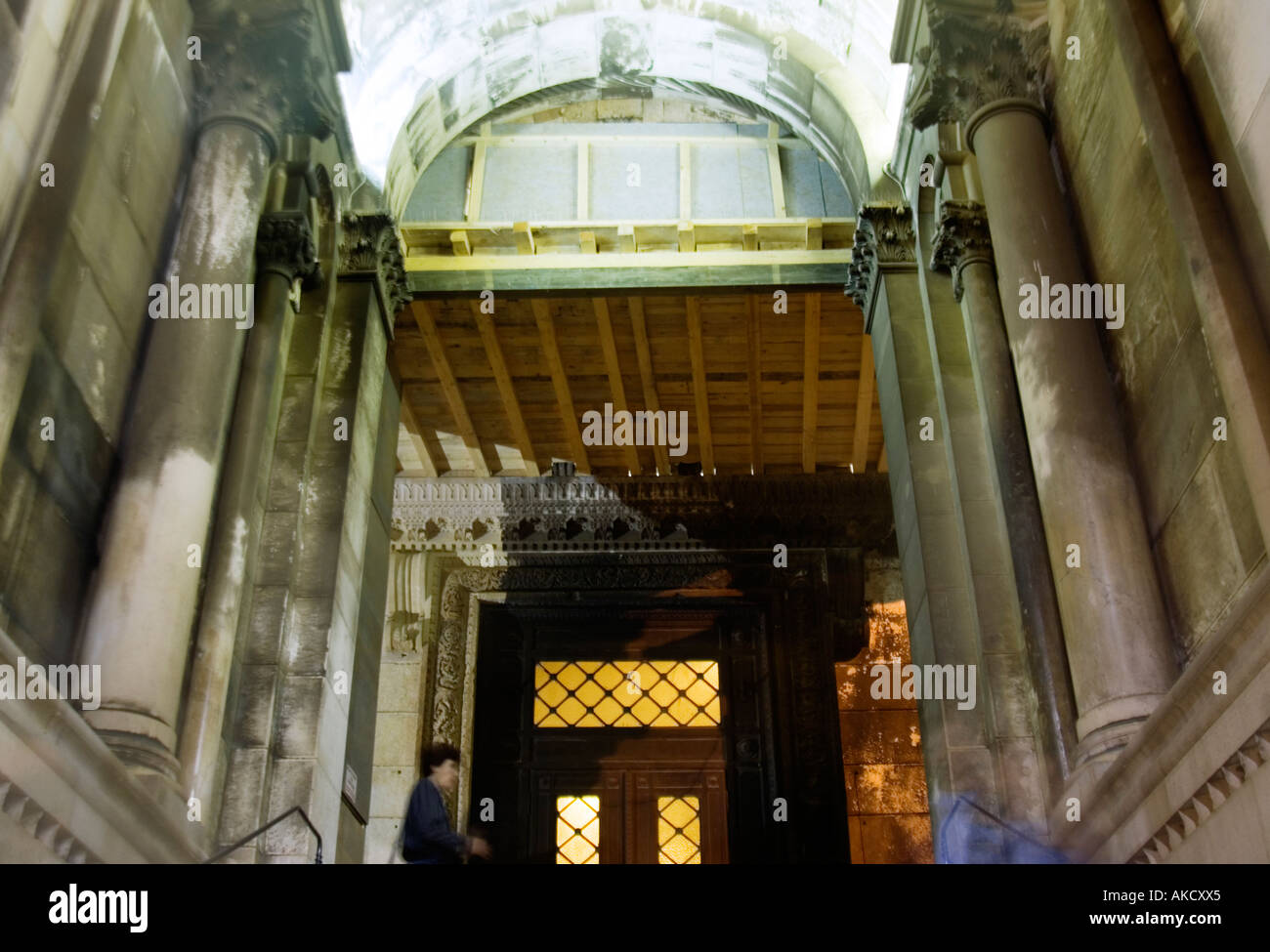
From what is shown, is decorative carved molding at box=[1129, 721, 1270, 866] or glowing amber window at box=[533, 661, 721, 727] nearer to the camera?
decorative carved molding at box=[1129, 721, 1270, 866]

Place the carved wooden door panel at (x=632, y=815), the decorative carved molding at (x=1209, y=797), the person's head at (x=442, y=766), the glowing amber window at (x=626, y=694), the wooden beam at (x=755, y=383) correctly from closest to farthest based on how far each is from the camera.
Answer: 1. the decorative carved molding at (x=1209, y=797)
2. the person's head at (x=442, y=766)
3. the wooden beam at (x=755, y=383)
4. the carved wooden door panel at (x=632, y=815)
5. the glowing amber window at (x=626, y=694)

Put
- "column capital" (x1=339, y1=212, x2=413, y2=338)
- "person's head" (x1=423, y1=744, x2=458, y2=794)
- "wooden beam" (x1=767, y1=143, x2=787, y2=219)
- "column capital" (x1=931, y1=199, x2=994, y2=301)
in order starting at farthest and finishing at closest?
"wooden beam" (x1=767, y1=143, x2=787, y2=219) < "column capital" (x1=339, y1=212, x2=413, y2=338) < "column capital" (x1=931, y1=199, x2=994, y2=301) < "person's head" (x1=423, y1=744, x2=458, y2=794)

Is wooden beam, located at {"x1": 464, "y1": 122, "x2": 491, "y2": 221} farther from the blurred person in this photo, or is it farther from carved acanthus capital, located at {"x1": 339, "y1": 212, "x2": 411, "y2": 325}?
the blurred person

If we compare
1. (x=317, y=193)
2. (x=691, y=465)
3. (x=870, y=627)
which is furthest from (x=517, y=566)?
(x=317, y=193)

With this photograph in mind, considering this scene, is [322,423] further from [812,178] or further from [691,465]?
[691,465]

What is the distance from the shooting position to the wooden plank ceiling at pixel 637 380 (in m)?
13.9

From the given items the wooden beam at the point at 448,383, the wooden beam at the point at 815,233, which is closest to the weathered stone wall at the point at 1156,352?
the wooden beam at the point at 815,233

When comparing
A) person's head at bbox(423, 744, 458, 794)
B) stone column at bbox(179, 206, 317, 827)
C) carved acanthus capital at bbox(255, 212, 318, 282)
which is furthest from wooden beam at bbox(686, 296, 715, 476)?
person's head at bbox(423, 744, 458, 794)

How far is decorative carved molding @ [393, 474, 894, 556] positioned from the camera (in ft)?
53.7

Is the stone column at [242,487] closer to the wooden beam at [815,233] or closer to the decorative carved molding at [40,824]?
the decorative carved molding at [40,824]

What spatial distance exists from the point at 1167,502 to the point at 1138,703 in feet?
3.80

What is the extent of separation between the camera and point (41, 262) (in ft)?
19.0

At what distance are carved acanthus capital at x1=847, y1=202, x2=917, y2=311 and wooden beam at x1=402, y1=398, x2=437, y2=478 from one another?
21.4ft

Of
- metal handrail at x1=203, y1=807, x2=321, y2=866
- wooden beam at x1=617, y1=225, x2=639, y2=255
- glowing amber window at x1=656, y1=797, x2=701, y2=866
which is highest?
wooden beam at x1=617, y1=225, x2=639, y2=255
